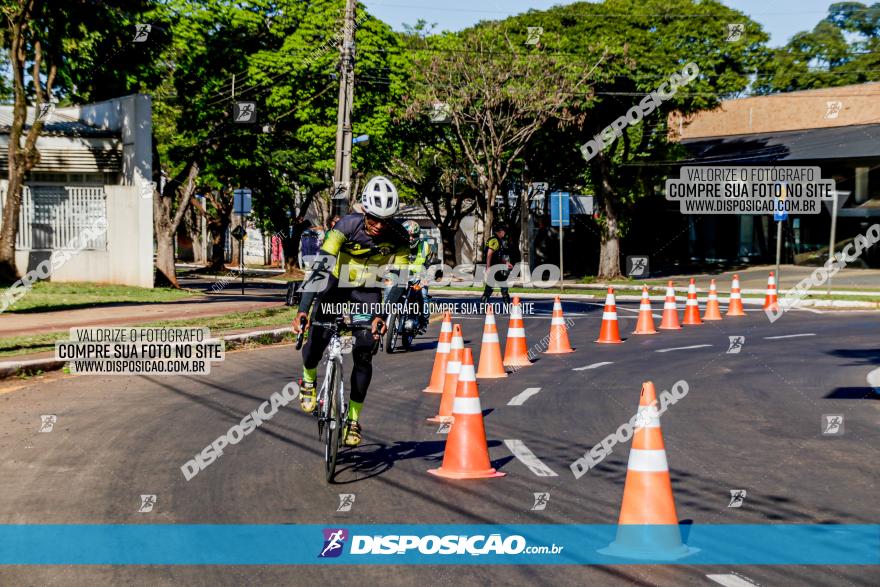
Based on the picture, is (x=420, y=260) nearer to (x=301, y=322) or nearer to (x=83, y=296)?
(x=301, y=322)

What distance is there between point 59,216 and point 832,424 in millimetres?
24125

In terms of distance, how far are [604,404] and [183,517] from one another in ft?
21.0

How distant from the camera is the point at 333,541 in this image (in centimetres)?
632

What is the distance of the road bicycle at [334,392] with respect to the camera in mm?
8053

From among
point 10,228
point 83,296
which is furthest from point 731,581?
point 10,228

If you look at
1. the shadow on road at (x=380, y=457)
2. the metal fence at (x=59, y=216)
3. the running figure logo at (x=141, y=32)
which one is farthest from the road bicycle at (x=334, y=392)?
the running figure logo at (x=141, y=32)

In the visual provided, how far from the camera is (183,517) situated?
6883 millimetres

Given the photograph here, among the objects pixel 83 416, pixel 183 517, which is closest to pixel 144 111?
pixel 83 416

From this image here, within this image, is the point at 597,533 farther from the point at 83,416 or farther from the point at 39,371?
the point at 39,371

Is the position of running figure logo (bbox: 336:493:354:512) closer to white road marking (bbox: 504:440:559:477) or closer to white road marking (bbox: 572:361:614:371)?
white road marking (bbox: 504:440:559:477)

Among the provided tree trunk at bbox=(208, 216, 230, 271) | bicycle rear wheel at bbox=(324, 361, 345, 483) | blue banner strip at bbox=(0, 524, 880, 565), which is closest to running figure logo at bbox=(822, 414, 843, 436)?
blue banner strip at bbox=(0, 524, 880, 565)

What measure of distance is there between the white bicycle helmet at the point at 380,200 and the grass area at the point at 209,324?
340 inches

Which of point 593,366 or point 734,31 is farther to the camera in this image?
point 734,31

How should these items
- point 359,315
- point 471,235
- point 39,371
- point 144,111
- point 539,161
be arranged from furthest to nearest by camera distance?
point 471,235 < point 539,161 < point 144,111 < point 39,371 < point 359,315
